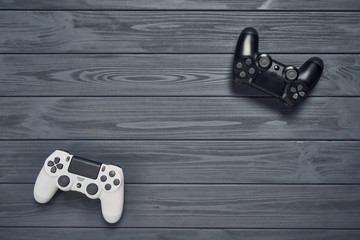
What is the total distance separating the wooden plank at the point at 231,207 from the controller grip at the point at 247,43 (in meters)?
0.41

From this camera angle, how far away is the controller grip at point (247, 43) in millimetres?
1082

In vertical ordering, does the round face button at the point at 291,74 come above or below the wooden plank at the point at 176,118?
above

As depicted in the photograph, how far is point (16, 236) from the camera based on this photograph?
1.15 metres

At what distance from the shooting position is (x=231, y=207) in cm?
113

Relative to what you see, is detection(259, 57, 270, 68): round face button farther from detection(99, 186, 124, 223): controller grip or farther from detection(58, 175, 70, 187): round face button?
detection(58, 175, 70, 187): round face button

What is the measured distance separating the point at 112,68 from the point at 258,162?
21.3 inches

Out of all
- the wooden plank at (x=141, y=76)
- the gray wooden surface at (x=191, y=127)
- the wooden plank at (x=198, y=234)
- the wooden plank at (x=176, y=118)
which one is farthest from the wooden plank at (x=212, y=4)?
the wooden plank at (x=198, y=234)

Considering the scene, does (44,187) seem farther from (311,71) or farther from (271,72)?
(311,71)

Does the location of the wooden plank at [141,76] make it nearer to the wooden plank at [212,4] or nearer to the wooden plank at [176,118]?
the wooden plank at [176,118]

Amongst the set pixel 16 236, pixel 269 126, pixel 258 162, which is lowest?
pixel 16 236

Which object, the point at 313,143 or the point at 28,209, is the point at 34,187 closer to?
the point at 28,209

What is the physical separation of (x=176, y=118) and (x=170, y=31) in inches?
10.7

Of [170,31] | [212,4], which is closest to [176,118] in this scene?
[170,31]

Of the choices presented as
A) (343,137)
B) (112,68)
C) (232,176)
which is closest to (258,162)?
(232,176)
